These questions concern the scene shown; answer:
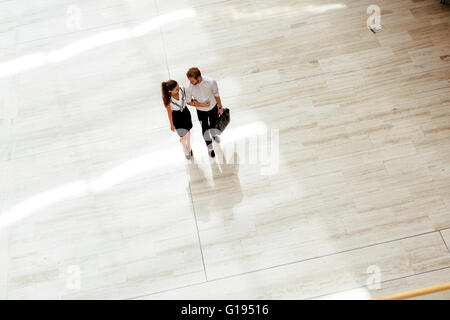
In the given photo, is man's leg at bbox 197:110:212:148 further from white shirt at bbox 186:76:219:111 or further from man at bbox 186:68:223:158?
white shirt at bbox 186:76:219:111

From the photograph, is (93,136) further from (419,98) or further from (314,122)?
(419,98)

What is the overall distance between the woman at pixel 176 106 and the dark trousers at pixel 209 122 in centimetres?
20

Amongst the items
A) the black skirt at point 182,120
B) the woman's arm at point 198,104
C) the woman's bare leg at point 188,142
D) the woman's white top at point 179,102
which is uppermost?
the woman's white top at point 179,102

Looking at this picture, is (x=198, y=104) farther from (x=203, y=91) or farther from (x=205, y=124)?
(x=205, y=124)

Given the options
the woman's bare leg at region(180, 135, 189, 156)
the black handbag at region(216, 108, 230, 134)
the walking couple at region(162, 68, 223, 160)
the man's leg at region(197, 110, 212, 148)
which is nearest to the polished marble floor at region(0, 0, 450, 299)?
the woman's bare leg at region(180, 135, 189, 156)

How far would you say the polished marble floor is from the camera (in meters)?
4.21

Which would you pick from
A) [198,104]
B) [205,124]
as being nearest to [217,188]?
[205,124]

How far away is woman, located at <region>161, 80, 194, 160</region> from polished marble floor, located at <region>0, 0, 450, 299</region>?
0.81 metres

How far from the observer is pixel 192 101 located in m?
4.02

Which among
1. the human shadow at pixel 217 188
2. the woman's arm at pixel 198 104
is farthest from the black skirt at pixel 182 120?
the human shadow at pixel 217 188

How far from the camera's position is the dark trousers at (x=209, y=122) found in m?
4.28

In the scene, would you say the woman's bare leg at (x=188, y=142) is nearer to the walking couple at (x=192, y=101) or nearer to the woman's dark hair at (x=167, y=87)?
the walking couple at (x=192, y=101)
